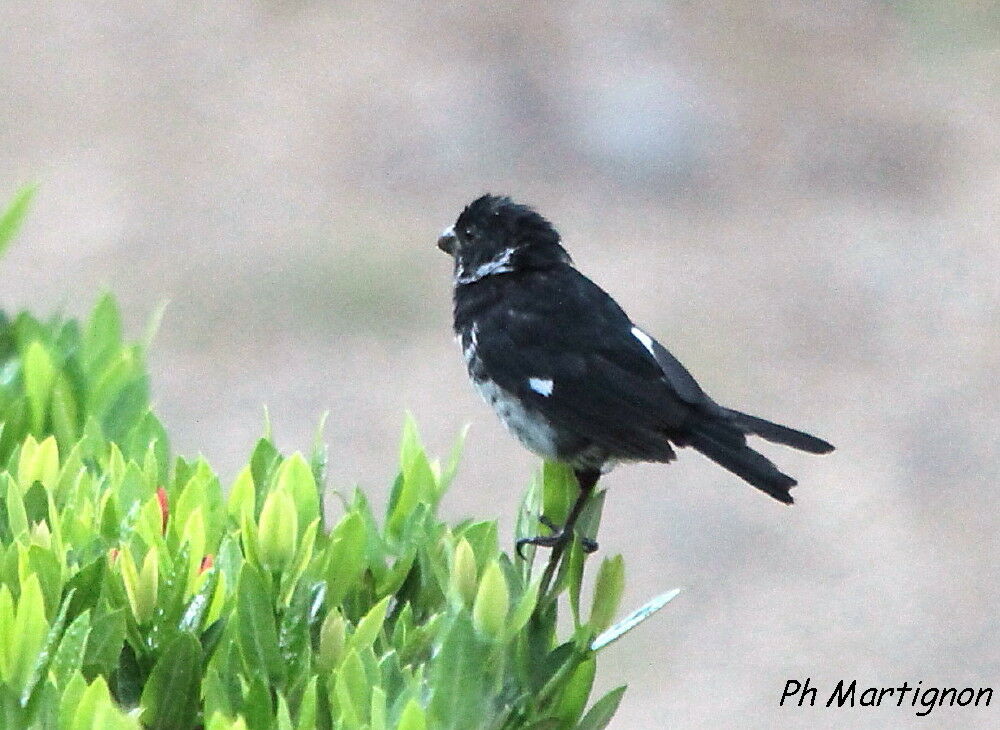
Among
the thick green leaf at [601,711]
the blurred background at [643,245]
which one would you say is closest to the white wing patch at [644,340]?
the thick green leaf at [601,711]

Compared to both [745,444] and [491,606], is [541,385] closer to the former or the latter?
[745,444]

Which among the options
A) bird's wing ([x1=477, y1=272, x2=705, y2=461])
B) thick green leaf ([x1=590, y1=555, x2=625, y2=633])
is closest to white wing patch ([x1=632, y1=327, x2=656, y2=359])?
bird's wing ([x1=477, y1=272, x2=705, y2=461])

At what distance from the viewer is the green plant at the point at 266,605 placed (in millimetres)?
1963

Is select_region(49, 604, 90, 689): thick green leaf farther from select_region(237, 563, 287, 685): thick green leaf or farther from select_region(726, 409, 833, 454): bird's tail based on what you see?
select_region(726, 409, 833, 454): bird's tail

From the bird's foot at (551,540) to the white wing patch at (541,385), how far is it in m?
0.66

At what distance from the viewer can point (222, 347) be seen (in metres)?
7.72

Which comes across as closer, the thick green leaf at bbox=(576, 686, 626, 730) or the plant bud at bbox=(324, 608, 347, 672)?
the plant bud at bbox=(324, 608, 347, 672)

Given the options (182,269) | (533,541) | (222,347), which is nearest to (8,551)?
(533,541)

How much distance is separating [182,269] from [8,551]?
6247mm

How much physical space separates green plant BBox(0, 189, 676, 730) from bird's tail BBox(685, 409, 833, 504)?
0.49 metres

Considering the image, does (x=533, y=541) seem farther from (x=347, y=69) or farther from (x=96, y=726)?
(x=347, y=69)

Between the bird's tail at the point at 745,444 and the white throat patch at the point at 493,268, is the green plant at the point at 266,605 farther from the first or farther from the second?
the white throat patch at the point at 493,268

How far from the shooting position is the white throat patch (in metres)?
3.71

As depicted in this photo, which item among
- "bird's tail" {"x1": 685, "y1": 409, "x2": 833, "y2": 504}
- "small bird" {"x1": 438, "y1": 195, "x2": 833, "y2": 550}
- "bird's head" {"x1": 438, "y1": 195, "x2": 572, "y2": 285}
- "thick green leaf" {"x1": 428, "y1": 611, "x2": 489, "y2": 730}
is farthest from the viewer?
"bird's head" {"x1": 438, "y1": 195, "x2": 572, "y2": 285}
